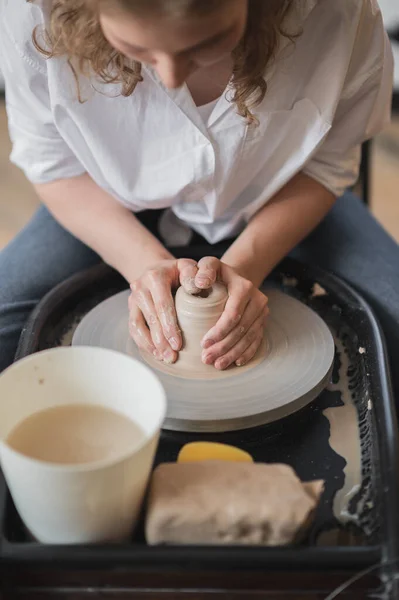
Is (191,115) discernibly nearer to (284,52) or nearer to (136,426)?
(284,52)

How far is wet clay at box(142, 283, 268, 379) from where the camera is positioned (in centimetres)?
99

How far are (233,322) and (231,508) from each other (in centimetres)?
31

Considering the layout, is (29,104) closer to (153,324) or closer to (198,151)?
(198,151)

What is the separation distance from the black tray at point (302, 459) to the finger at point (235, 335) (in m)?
0.11

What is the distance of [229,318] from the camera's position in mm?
995

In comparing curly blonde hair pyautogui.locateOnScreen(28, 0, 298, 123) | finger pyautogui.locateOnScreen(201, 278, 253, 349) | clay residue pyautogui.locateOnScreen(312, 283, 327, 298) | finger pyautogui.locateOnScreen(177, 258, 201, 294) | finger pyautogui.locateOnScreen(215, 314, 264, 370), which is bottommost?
clay residue pyautogui.locateOnScreen(312, 283, 327, 298)

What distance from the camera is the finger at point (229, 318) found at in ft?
3.26

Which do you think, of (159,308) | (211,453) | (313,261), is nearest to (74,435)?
(211,453)

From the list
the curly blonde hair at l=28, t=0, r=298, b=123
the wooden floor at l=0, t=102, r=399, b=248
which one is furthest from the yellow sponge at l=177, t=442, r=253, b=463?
the wooden floor at l=0, t=102, r=399, b=248

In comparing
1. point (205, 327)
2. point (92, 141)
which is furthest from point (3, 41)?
point (205, 327)

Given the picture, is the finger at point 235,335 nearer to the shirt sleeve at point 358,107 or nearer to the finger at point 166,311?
the finger at point 166,311

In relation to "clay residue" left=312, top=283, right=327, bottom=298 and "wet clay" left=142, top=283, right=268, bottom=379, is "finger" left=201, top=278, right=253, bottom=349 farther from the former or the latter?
"clay residue" left=312, top=283, right=327, bottom=298

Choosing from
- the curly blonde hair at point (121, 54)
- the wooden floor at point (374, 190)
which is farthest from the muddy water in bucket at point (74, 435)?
the wooden floor at point (374, 190)

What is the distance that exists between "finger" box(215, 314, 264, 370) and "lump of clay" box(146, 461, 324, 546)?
225 millimetres
